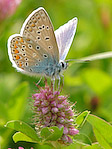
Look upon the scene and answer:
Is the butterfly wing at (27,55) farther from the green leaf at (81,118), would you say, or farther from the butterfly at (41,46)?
the green leaf at (81,118)

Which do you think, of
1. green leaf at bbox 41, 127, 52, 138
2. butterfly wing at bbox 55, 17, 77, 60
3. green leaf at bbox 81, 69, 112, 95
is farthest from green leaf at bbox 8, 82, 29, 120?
green leaf at bbox 41, 127, 52, 138

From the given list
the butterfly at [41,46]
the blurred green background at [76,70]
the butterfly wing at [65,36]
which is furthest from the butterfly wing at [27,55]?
the blurred green background at [76,70]

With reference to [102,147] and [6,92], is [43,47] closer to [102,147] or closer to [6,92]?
[102,147]

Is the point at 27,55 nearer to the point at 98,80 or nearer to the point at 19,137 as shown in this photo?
the point at 19,137

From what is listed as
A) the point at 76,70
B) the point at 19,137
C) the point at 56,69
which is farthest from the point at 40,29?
the point at 76,70

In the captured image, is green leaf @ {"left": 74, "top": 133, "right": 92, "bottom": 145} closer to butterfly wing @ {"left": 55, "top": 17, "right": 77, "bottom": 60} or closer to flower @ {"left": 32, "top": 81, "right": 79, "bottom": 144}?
flower @ {"left": 32, "top": 81, "right": 79, "bottom": 144}

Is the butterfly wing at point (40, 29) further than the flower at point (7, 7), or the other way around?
the flower at point (7, 7)
